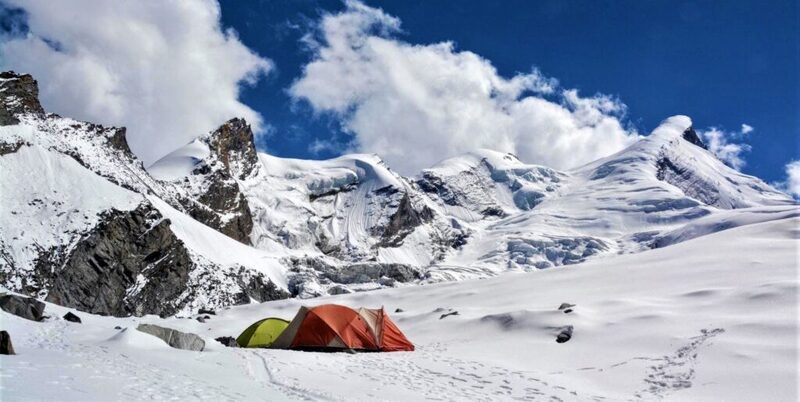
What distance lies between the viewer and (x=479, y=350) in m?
21.1

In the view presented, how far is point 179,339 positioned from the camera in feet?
55.5

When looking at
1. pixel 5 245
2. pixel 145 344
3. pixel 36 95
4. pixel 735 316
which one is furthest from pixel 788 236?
pixel 36 95

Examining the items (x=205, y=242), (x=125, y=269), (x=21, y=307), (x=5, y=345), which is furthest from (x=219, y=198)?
(x=5, y=345)

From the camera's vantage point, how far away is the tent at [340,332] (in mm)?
22484

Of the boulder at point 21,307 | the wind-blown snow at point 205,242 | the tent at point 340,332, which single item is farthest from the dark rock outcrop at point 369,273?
the boulder at point 21,307

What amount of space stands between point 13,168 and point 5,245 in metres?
11.1

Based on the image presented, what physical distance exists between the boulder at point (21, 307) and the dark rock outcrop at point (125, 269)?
4489 centimetres

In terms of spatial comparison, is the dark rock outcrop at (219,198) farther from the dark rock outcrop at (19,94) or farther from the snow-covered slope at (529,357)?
the snow-covered slope at (529,357)

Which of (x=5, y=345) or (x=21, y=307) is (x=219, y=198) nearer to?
(x=21, y=307)

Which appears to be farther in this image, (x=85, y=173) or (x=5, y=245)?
(x=85, y=173)

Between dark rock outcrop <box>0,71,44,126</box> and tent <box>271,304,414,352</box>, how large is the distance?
3036 inches

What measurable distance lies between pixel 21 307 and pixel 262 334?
8.73 meters

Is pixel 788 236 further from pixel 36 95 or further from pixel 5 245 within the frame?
pixel 36 95

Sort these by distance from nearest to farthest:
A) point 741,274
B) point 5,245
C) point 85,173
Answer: point 741,274, point 5,245, point 85,173
